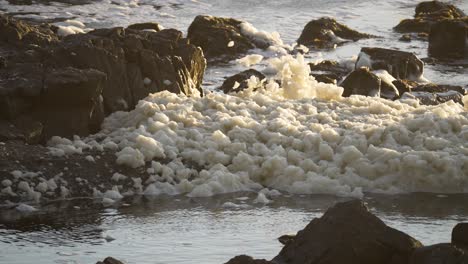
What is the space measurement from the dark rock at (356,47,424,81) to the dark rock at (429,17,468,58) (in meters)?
3.86

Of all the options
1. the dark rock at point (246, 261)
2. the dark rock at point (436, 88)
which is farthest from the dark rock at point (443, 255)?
the dark rock at point (436, 88)

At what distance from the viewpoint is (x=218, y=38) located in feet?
82.8

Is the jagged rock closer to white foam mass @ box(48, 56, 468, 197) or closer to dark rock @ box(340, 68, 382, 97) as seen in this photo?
dark rock @ box(340, 68, 382, 97)

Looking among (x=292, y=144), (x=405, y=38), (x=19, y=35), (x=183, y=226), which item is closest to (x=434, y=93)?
(x=292, y=144)

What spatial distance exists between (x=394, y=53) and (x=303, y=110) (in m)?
8.27

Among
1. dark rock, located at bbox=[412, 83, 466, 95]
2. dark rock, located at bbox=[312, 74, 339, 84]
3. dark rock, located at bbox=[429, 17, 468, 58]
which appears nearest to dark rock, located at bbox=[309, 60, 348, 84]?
dark rock, located at bbox=[312, 74, 339, 84]

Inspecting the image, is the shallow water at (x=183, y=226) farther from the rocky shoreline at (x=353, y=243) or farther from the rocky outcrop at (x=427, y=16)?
the rocky outcrop at (x=427, y=16)

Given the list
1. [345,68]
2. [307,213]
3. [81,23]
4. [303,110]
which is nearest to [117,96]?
[303,110]

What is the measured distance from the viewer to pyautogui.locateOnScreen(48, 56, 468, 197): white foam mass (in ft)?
41.4

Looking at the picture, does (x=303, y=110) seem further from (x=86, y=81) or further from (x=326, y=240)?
(x=326, y=240)

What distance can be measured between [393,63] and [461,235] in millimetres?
13595

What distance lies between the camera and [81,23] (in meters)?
27.8

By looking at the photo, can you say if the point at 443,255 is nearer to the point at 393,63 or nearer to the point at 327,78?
the point at 327,78

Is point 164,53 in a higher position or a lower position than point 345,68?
higher
